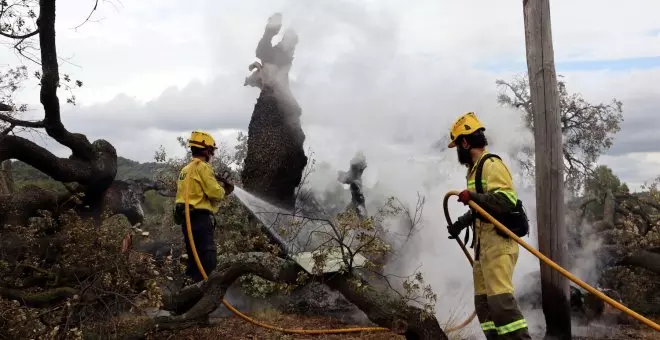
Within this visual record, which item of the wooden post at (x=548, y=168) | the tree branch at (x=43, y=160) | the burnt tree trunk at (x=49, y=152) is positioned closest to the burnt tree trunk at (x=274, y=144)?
the burnt tree trunk at (x=49, y=152)

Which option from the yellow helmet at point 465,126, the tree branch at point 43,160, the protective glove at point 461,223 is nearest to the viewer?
the yellow helmet at point 465,126

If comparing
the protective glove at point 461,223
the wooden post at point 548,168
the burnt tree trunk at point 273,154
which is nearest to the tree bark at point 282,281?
the protective glove at point 461,223

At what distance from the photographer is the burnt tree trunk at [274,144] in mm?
10289

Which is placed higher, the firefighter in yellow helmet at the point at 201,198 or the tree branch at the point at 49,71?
the tree branch at the point at 49,71

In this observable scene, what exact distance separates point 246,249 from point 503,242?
445 cm

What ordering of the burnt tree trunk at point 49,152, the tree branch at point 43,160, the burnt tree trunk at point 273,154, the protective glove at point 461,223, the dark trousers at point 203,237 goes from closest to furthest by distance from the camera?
the protective glove at point 461,223 → the dark trousers at point 203,237 → the tree branch at point 43,160 → the burnt tree trunk at point 49,152 → the burnt tree trunk at point 273,154

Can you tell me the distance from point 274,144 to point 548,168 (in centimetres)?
575

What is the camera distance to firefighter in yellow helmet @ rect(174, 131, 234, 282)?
6.11 metres

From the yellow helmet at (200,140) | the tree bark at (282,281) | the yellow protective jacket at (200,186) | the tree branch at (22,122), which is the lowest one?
the tree bark at (282,281)

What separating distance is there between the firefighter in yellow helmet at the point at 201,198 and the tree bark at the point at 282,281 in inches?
27.0

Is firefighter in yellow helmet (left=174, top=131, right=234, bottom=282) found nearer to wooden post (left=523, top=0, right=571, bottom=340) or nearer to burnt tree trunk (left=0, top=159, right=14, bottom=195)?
wooden post (left=523, top=0, right=571, bottom=340)

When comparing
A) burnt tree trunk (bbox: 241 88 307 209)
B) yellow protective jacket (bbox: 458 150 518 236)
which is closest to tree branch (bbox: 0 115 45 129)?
burnt tree trunk (bbox: 241 88 307 209)

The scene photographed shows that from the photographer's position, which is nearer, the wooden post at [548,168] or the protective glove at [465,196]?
the protective glove at [465,196]

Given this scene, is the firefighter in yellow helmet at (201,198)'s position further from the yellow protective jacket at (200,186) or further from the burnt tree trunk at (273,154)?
the burnt tree trunk at (273,154)
